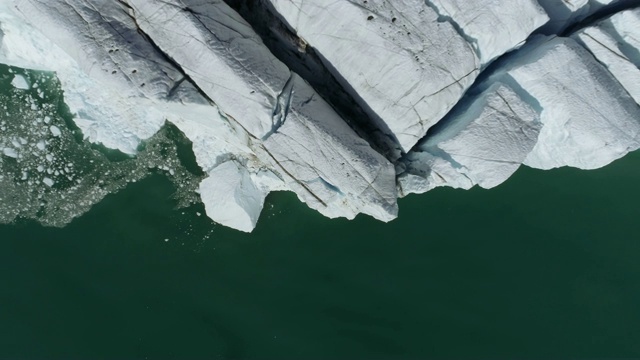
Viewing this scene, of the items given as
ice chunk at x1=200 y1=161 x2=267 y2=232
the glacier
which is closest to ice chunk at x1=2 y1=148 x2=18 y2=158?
the glacier

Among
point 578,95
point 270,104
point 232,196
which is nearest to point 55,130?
point 232,196

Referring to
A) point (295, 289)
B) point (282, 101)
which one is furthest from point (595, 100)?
point (295, 289)

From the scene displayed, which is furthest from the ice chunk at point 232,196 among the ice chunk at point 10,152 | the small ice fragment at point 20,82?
the small ice fragment at point 20,82

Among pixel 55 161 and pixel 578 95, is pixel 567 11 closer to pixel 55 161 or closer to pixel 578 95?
pixel 578 95

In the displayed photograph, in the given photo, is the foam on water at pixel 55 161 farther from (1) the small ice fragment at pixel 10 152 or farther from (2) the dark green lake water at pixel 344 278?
(2) the dark green lake water at pixel 344 278

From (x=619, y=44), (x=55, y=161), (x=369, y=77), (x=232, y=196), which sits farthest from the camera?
(x=55, y=161)

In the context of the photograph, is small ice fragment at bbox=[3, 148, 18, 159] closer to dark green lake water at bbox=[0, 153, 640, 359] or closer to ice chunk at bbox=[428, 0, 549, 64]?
dark green lake water at bbox=[0, 153, 640, 359]
